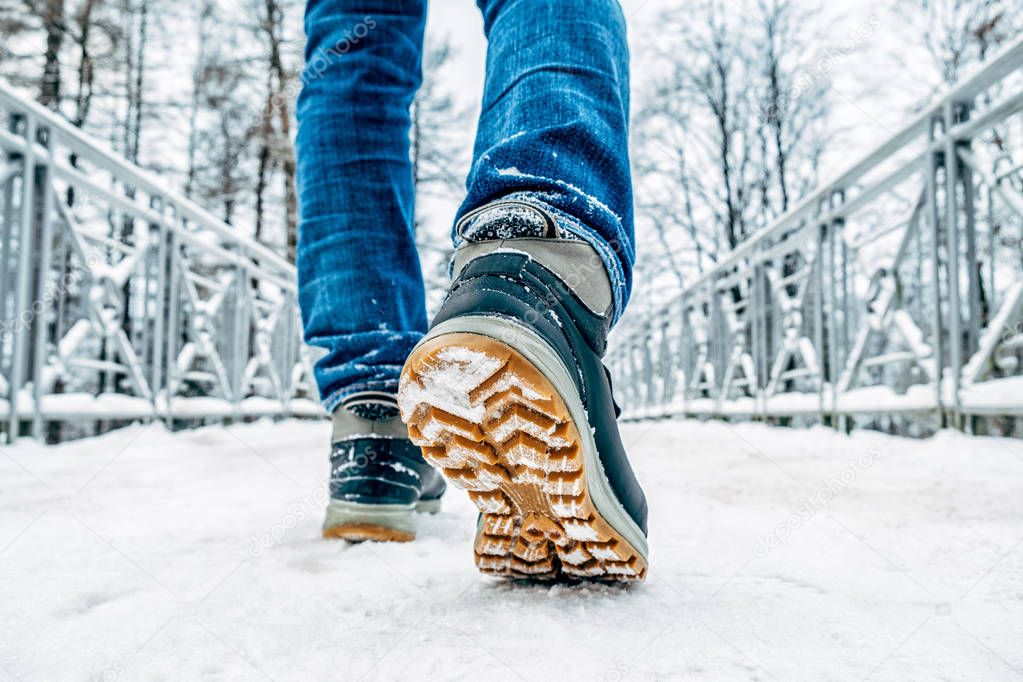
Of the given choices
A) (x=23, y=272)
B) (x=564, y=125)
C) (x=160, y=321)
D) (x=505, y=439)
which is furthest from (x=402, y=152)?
(x=160, y=321)

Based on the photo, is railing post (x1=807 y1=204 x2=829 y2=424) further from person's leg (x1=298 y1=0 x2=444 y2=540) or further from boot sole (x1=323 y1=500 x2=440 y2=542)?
boot sole (x1=323 y1=500 x2=440 y2=542)

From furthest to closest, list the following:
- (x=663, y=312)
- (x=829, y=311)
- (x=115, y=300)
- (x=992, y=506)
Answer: (x=663, y=312) < (x=829, y=311) < (x=115, y=300) < (x=992, y=506)

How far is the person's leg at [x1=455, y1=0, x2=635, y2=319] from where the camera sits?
61cm

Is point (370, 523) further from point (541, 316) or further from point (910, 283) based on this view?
point (910, 283)

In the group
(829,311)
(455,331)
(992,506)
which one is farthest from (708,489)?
(829,311)

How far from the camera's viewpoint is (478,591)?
65 cm

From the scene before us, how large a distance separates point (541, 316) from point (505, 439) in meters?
0.10

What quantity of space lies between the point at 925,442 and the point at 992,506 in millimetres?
997

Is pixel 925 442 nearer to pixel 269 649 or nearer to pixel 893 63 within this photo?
pixel 269 649

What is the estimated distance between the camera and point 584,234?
61 cm

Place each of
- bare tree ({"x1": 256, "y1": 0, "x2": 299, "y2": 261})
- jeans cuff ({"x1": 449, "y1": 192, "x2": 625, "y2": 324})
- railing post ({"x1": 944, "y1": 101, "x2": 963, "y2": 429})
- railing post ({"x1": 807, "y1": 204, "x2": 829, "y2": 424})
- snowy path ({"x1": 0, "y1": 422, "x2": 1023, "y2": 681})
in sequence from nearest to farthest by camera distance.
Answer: snowy path ({"x1": 0, "y1": 422, "x2": 1023, "y2": 681}), jeans cuff ({"x1": 449, "y1": 192, "x2": 625, "y2": 324}), railing post ({"x1": 944, "y1": 101, "x2": 963, "y2": 429}), railing post ({"x1": 807, "y1": 204, "x2": 829, "y2": 424}), bare tree ({"x1": 256, "y1": 0, "x2": 299, "y2": 261})

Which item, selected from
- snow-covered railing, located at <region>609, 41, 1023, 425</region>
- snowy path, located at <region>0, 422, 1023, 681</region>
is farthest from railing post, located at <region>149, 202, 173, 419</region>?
snow-covered railing, located at <region>609, 41, 1023, 425</region>

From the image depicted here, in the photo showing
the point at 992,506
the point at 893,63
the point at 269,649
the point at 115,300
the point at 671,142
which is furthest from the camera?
the point at 671,142

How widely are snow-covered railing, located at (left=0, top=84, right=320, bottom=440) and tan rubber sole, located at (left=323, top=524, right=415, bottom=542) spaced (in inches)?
64.2
